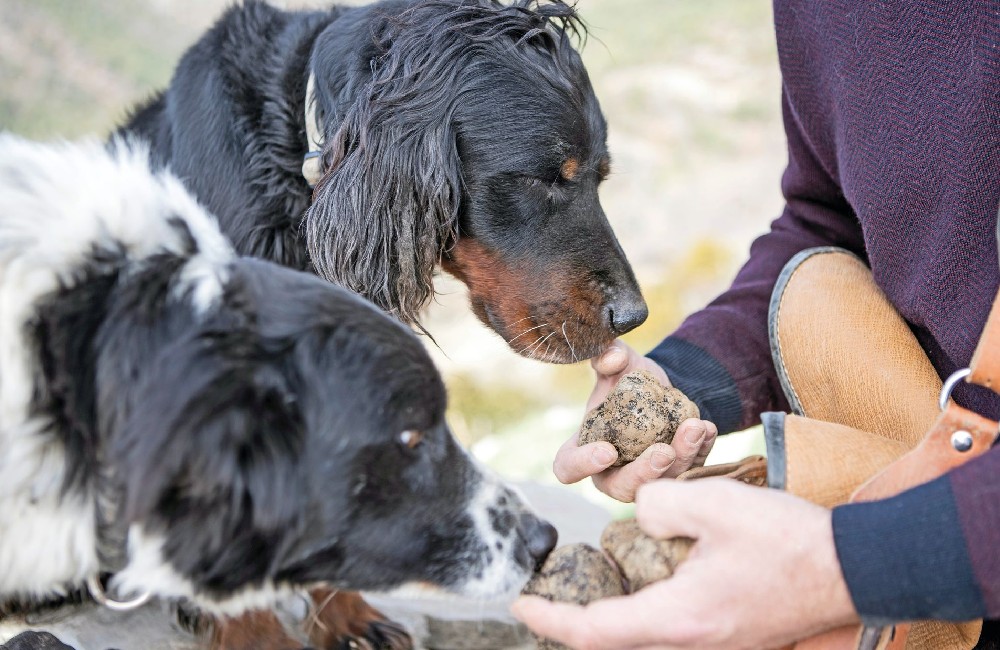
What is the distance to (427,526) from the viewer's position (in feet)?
6.61

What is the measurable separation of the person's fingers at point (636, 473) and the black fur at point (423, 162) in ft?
2.28

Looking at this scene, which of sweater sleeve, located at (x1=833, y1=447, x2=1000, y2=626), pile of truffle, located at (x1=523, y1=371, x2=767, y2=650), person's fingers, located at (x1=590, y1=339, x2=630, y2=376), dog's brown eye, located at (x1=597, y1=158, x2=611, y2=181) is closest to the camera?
sweater sleeve, located at (x1=833, y1=447, x2=1000, y2=626)

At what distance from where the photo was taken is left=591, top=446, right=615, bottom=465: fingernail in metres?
2.32

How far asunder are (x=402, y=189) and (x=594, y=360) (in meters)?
0.86

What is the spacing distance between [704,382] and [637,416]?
1.79ft

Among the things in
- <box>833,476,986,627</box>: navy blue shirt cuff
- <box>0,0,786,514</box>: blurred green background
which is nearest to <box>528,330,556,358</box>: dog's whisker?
<box>833,476,986,627</box>: navy blue shirt cuff

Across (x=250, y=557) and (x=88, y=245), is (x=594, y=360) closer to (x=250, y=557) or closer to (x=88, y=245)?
(x=250, y=557)

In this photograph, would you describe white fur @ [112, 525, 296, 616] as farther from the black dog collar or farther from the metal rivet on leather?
the black dog collar

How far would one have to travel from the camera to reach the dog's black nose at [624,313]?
312cm

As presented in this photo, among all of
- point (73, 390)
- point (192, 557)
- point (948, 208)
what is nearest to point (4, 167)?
point (73, 390)

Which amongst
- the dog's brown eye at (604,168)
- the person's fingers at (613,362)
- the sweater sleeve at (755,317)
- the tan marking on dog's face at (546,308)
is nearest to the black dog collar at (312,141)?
the tan marking on dog's face at (546,308)

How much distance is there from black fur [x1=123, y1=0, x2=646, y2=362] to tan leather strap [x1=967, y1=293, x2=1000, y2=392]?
4.55 ft

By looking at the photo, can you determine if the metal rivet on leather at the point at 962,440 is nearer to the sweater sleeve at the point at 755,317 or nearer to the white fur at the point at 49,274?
the sweater sleeve at the point at 755,317

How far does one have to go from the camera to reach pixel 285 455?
70.6 inches
